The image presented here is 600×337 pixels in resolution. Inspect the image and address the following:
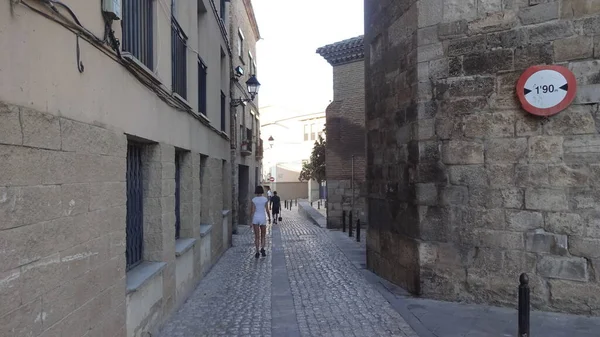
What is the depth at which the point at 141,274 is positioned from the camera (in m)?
4.71

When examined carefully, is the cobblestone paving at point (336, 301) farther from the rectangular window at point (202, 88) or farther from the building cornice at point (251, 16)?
the building cornice at point (251, 16)

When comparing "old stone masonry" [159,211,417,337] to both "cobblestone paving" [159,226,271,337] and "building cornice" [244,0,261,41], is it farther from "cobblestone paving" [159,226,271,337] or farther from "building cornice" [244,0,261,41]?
"building cornice" [244,0,261,41]

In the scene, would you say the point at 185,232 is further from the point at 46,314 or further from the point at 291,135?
the point at 291,135

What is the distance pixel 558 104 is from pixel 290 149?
48158mm

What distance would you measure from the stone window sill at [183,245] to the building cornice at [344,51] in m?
11.6

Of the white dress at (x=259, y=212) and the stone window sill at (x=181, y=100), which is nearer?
the stone window sill at (x=181, y=100)

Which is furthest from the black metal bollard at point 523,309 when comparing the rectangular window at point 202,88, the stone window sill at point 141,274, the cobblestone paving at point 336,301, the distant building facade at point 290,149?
the distant building facade at point 290,149

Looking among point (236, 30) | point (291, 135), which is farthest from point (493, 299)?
point (291, 135)

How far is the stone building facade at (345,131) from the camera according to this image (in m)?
16.5

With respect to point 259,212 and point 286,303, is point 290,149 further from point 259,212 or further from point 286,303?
point 286,303

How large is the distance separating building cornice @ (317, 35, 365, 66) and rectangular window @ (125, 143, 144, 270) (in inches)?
501

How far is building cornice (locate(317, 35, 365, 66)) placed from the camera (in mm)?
16719

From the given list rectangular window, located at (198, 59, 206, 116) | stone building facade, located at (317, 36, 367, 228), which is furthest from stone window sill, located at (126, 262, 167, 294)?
stone building facade, located at (317, 36, 367, 228)

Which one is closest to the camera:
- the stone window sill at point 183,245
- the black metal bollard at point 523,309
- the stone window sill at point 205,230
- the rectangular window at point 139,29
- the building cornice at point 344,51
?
the black metal bollard at point 523,309
